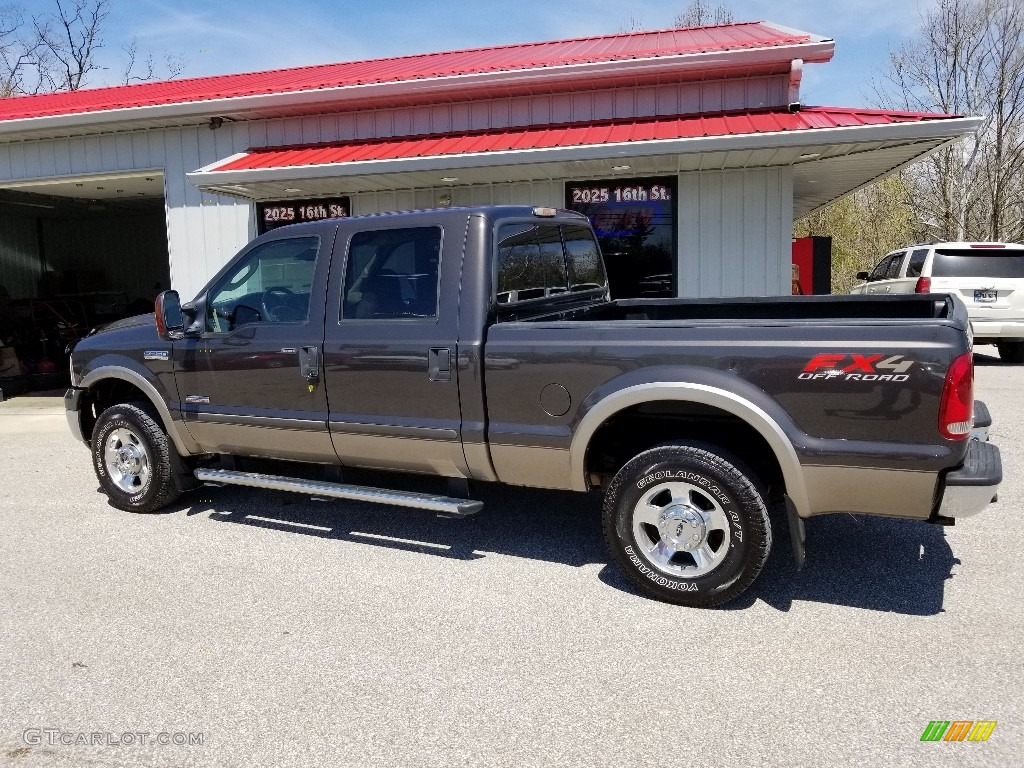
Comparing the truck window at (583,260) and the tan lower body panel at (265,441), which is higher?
the truck window at (583,260)

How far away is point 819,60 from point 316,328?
24.2 ft

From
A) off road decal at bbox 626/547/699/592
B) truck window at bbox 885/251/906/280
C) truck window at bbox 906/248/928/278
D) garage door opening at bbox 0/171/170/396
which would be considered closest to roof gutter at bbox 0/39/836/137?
garage door opening at bbox 0/171/170/396

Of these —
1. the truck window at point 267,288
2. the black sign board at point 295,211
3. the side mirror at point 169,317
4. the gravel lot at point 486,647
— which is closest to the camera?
the gravel lot at point 486,647

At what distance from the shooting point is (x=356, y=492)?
466 cm

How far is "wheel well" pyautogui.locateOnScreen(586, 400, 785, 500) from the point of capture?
403 cm

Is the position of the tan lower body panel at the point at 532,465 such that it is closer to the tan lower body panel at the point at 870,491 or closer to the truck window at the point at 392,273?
the truck window at the point at 392,273

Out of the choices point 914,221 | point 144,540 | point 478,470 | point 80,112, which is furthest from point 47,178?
point 914,221

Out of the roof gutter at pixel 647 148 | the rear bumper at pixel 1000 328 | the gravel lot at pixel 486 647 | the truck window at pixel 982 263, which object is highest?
the roof gutter at pixel 647 148

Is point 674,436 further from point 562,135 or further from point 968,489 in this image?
point 562,135

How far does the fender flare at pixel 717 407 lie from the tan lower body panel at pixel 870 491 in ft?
0.20

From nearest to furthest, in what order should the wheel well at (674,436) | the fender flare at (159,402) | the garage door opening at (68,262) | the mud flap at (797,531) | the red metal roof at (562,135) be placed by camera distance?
the mud flap at (797,531), the wheel well at (674,436), the fender flare at (159,402), the red metal roof at (562,135), the garage door opening at (68,262)

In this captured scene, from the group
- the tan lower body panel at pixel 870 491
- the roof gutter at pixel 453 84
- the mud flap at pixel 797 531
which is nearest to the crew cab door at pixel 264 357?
the mud flap at pixel 797 531

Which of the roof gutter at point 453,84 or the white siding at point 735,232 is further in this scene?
the white siding at point 735,232

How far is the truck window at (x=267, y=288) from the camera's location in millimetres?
4883
